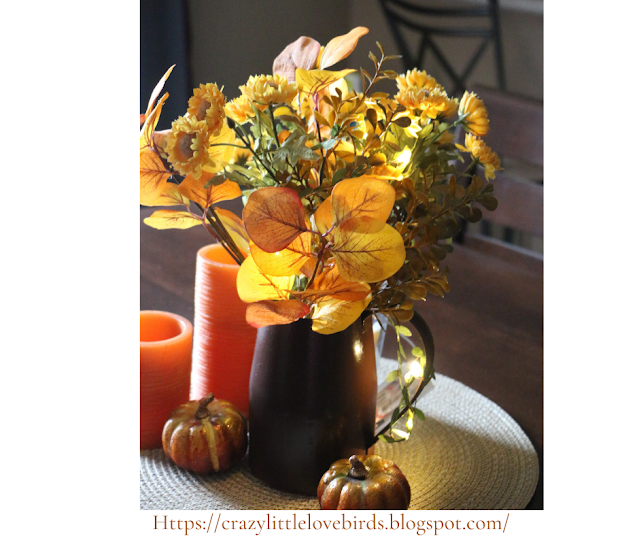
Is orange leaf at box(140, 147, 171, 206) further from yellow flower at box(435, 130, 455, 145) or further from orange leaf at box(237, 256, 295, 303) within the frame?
yellow flower at box(435, 130, 455, 145)

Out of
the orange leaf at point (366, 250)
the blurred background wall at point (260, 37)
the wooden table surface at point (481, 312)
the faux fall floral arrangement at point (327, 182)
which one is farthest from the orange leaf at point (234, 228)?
the blurred background wall at point (260, 37)

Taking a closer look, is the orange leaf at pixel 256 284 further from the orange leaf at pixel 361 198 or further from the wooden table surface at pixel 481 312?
the wooden table surface at pixel 481 312

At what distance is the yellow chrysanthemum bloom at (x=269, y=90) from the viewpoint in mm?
399

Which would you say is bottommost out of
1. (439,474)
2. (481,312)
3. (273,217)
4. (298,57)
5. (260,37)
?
(439,474)

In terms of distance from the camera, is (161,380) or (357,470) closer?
(357,470)

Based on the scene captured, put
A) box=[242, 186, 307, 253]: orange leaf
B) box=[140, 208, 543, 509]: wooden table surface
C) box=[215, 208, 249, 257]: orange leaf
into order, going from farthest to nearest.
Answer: box=[140, 208, 543, 509]: wooden table surface, box=[215, 208, 249, 257]: orange leaf, box=[242, 186, 307, 253]: orange leaf

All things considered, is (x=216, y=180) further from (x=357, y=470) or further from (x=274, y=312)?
(x=357, y=470)

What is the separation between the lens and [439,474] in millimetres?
546

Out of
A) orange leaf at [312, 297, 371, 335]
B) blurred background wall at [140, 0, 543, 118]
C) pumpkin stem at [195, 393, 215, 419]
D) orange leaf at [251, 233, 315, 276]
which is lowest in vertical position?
pumpkin stem at [195, 393, 215, 419]

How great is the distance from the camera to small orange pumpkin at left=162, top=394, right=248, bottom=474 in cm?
51

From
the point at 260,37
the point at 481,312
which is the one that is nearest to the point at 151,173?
the point at 481,312

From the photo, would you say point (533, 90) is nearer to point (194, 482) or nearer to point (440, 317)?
point (440, 317)

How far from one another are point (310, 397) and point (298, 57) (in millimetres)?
254

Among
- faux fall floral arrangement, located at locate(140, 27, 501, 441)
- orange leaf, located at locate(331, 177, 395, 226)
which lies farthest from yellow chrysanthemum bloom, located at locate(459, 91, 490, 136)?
orange leaf, located at locate(331, 177, 395, 226)
